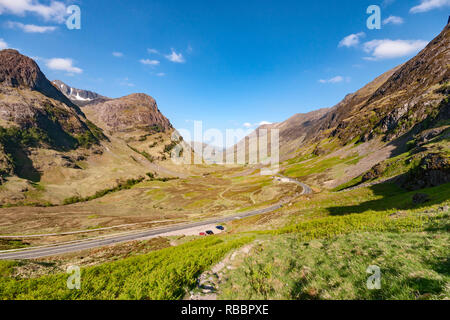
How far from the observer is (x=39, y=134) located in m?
182

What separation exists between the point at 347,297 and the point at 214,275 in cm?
630

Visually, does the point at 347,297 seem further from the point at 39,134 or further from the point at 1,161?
the point at 39,134

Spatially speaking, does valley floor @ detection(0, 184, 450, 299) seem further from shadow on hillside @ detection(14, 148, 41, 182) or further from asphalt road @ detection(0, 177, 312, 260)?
shadow on hillside @ detection(14, 148, 41, 182)

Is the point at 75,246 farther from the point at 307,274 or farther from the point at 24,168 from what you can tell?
the point at 24,168

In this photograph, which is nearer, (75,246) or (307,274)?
(307,274)

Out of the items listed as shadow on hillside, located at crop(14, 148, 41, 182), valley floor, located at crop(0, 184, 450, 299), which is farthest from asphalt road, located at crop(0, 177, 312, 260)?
shadow on hillside, located at crop(14, 148, 41, 182)

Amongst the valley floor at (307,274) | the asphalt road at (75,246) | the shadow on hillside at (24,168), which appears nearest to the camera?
the valley floor at (307,274)

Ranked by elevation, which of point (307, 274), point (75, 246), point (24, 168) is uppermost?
point (24, 168)

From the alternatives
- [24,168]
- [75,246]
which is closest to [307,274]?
[75,246]

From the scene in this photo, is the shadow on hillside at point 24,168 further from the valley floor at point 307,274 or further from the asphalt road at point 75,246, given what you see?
the valley floor at point 307,274

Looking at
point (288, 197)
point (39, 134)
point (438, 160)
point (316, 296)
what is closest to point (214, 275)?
point (316, 296)

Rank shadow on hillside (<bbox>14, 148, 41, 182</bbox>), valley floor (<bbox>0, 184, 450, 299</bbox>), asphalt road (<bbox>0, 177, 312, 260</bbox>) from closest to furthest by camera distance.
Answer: valley floor (<bbox>0, 184, 450, 299</bbox>)
asphalt road (<bbox>0, 177, 312, 260</bbox>)
shadow on hillside (<bbox>14, 148, 41, 182</bbox>)

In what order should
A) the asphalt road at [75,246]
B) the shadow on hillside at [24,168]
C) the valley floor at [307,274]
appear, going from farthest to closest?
the shadow on hillside at [24,168] → the asphalt road at [75,246] → the valley floor at [307,274]

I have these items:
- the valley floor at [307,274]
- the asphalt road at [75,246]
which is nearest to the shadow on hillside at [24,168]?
the asphalt road at [75,246]
